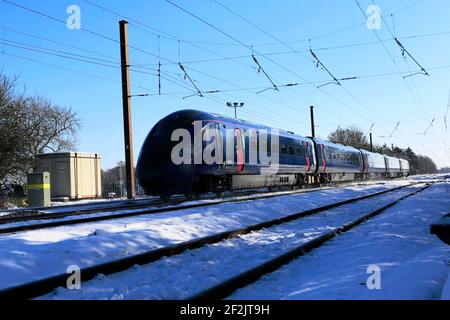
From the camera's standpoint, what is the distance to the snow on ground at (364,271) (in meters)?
5.04

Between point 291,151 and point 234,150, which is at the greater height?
point 291,151

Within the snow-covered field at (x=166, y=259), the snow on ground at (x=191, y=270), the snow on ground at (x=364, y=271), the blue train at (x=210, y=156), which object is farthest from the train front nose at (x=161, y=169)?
the snow on ground at (x=364, y=271)

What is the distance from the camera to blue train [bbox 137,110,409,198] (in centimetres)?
1769

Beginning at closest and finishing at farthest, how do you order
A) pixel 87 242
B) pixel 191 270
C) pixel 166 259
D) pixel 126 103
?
pixel 191 270, pixel 166 259, pixel 87 242, pixel 126 103

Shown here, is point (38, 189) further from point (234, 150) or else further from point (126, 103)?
point (234, 150)

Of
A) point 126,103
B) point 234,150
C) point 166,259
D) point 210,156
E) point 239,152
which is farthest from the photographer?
point 126,103

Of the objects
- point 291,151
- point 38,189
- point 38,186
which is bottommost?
point 38,189

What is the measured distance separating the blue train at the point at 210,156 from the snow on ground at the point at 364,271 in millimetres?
8899

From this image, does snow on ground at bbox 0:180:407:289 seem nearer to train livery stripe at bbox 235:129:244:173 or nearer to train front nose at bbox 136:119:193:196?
train front nose at bbox 136:119:193:196

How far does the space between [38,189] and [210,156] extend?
28.2 feet

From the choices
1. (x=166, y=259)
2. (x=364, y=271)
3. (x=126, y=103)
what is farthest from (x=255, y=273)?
(x=126, y=103)

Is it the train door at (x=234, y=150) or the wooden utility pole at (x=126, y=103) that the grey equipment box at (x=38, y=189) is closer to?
the wooden utility pole at (x=126, y=103)

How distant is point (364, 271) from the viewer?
20.2 feet
